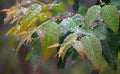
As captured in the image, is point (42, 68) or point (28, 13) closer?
point (28, 13)

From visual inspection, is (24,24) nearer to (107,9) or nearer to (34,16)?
(34,16)

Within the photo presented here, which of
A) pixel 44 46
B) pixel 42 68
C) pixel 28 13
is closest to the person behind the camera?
pixel 44 46

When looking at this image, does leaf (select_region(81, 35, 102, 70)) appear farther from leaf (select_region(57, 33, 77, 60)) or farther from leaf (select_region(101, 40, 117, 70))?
leaf (select_region(101, 40, 117, 70))

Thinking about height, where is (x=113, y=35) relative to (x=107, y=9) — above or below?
below

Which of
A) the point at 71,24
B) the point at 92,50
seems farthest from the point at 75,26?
the point at 92,50

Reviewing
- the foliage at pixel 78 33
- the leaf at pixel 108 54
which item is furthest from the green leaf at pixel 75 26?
the leaf at pixel 108 54

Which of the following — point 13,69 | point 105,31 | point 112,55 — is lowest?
point 13,69

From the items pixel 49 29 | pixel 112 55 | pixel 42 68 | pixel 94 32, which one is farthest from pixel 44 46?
pixel 42 68
